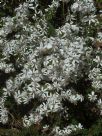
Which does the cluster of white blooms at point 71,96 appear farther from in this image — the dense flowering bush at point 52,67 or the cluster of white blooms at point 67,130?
→ the cluster of white blooms at point 67,130

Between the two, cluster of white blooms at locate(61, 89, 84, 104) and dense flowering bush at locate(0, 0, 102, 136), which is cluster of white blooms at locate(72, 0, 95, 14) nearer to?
dense flowering bush at locate(0, 0, 102, 136)

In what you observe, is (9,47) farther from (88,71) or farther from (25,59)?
(88,71)

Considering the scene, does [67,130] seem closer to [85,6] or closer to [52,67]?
[52,67]

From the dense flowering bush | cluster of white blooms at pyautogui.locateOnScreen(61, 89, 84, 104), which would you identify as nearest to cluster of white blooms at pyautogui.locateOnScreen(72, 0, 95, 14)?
the dense flowering bush

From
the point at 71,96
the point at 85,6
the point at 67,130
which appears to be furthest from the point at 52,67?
the point at 85,6

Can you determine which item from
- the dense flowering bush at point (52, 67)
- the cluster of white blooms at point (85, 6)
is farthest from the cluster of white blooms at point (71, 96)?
the cluster of white blooms at point (85, 6)

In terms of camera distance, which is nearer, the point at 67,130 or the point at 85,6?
the point at 67,130

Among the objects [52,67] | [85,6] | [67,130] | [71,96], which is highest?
[85,6]

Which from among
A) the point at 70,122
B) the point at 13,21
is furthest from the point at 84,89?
the point at 13,21

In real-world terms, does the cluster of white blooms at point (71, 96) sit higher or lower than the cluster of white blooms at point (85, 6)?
lower
